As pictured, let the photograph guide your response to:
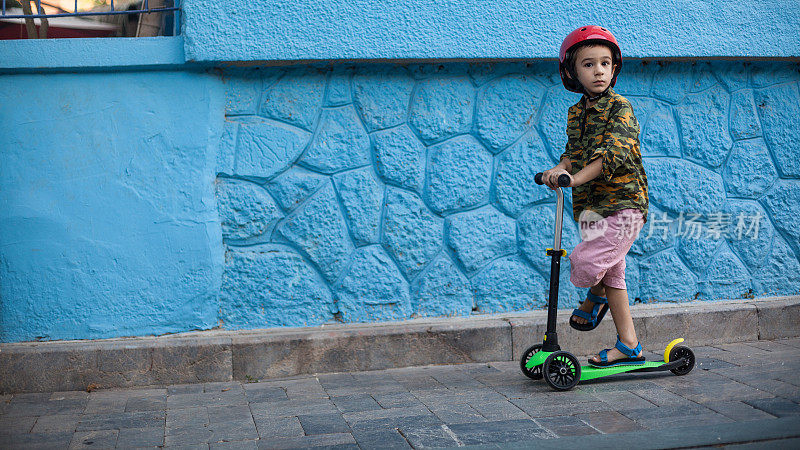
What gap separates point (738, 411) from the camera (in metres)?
3.38

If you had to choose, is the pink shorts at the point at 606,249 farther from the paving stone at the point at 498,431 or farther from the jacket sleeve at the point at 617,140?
the paving stone at the point at 498,431

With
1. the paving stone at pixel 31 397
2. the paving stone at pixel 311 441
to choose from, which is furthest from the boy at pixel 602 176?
the paving stone at pixel 31 397

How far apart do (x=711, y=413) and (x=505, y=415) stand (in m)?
0.92

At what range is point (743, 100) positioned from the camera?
4938 mm

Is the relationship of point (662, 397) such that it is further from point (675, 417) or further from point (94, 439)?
point (94, 439)

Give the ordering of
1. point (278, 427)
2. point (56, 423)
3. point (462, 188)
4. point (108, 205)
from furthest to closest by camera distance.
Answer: point (462, 188) → point (108, 205) → point (56, 423) → point (278, 427)

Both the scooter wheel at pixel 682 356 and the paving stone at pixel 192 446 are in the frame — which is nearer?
the paving stone at pixel 192 446

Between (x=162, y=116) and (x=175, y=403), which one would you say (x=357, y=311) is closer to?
(x=175, y=403)

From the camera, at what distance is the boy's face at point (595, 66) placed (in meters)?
3.76

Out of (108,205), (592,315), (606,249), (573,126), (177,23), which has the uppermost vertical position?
(177,23)

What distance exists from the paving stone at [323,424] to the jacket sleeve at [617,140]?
1730 millimetres

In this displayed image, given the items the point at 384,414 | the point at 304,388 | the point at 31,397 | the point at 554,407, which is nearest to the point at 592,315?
the point at 554,407

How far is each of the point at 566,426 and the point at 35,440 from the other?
89.4 inches

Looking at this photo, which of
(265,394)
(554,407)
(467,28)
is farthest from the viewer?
(467,28)
